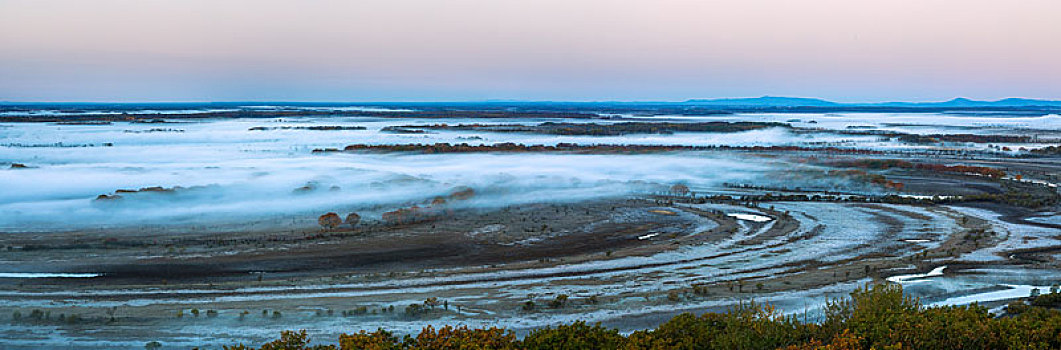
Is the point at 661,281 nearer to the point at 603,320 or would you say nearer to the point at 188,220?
the point at 603,320

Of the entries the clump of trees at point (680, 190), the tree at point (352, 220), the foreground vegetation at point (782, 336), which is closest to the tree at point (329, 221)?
the tree at point (352, 220)

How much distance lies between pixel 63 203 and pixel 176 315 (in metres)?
26.0

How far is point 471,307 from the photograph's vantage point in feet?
62.1

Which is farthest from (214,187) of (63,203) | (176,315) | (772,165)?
(772,165)

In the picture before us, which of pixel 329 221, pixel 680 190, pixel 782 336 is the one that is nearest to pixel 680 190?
pixel 680 190

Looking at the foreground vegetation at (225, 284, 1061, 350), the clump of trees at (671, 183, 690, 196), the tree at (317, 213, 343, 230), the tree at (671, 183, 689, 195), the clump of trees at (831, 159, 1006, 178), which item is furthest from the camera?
the clump of trees at (831, 159, 1006, 178)

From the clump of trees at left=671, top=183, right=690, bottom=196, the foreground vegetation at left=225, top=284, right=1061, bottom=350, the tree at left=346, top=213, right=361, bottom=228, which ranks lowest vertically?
the clump of trees at left=671, top=183, right=690, bottom=196

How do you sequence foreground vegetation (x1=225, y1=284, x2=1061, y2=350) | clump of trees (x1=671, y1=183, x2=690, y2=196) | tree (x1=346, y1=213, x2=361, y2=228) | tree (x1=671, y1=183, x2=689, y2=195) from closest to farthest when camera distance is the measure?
foreground vegetation (x1=225, y1=284, x2=1061, y2=350), tree (x1=346, y1=213, x2=361, y2=228), clump of trees (x1=671, y1=183, x2=690, y2=196), tree (x1=671, y1=183, x2=689, y2=195)

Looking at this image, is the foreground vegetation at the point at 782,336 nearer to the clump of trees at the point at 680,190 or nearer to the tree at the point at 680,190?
the clump of trees at the point at 680,190

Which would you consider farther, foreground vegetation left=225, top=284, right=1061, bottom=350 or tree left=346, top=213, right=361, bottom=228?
tree left=346, top=213, right=361, bottom=228

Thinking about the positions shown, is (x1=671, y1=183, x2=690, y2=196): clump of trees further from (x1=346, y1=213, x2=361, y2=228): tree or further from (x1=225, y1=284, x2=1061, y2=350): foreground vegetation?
(x1=225, y1=284, x2=1061, y2=350): foreground vegetation

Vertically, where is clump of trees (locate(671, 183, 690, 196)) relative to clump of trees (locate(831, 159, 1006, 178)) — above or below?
below

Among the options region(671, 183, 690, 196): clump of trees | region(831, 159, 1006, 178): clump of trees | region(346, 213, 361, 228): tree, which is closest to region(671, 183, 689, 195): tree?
region(671, 183, 690, 196): clump of trees

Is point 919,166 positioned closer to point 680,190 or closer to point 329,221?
point 680,190
